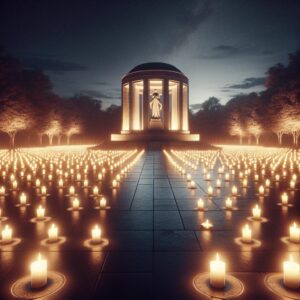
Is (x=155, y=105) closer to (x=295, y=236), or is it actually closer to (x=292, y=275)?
(x=295, y=236)

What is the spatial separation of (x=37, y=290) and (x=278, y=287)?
3826 millimetres

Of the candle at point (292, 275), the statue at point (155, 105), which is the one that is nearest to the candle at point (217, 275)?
the candle at point (292, 275)

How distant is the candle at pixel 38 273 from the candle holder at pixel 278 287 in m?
3.61

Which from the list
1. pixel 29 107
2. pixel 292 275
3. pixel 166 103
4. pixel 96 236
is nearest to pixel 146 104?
pixel 166 103

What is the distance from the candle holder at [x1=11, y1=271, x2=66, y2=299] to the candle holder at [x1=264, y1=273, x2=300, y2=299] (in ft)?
11.0

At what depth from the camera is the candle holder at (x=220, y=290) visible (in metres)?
4.39

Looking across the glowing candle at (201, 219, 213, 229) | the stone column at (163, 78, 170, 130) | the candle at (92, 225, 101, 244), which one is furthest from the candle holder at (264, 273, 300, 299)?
the stone column at (163, 78, 170, 130)

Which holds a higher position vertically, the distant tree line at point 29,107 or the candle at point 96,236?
the distant tree line at point 29,107

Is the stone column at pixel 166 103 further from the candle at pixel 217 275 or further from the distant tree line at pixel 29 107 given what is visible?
the candle at pixel 217 275

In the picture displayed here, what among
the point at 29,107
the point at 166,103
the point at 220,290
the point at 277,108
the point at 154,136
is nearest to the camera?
the point at 220,290

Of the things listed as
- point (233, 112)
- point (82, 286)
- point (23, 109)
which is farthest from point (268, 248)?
point (233, 112)

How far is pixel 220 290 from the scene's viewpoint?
14.8ft

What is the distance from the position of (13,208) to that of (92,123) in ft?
329

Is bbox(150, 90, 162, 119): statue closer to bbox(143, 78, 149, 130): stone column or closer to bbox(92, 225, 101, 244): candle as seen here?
bbox(143, 78, 149, 130): stone column
